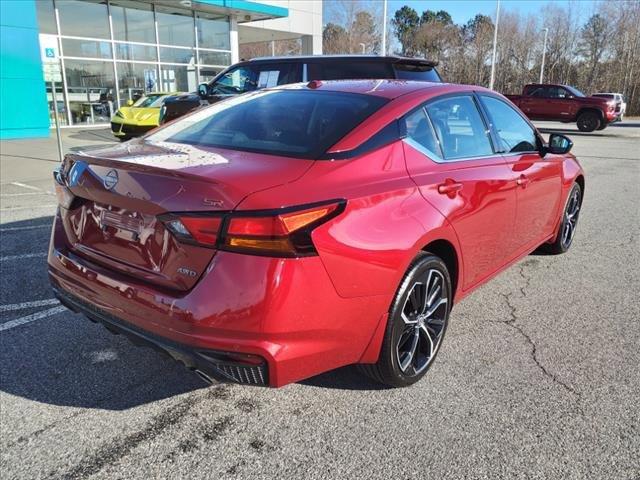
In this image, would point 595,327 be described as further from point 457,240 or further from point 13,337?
point 13,337

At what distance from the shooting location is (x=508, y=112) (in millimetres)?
4297

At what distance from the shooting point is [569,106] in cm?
2264

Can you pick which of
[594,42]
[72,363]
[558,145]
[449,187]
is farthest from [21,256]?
[594,42]

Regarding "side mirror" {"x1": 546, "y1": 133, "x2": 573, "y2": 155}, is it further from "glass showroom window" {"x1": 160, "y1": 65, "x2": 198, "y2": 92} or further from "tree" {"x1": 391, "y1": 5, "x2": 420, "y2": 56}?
"tree" {"x1": 391, "y1": 5, "x2": 420, "y2": 56}

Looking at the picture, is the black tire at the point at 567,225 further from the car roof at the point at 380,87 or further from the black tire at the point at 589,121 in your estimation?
the black tire at the point at 589,121

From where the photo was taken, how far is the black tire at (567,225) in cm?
527

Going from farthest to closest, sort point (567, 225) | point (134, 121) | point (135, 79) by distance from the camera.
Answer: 1. point (135, 79)
2. point (134, 121)
3. point (567, 225)

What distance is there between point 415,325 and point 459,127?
1.39 m

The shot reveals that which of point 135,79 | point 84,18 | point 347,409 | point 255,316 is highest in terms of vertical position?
point 84,18

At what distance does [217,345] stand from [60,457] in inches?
36.3

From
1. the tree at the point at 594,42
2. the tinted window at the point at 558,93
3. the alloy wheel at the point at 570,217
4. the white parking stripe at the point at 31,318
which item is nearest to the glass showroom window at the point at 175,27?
the tinted window at the point at 558,93

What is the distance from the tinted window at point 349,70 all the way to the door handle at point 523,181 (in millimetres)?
4545

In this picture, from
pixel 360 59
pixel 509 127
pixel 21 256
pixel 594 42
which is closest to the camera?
pixel 509 127

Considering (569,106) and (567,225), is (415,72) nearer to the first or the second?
(567,225)
